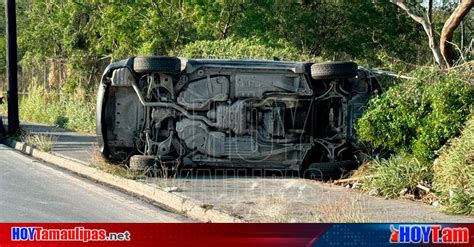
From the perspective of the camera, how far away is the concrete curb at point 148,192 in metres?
10.3

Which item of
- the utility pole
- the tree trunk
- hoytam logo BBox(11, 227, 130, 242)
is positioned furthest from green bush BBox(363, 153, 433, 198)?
the utility pole

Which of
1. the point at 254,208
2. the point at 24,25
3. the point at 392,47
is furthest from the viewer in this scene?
the point at 24,25

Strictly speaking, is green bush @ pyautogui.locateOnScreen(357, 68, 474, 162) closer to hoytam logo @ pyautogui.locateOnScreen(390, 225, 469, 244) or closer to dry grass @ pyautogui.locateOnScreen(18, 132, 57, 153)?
hoytam logo @ pyautogui.locateOnScreen(390, 225, 469, 244)

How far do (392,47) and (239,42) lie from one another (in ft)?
24.5

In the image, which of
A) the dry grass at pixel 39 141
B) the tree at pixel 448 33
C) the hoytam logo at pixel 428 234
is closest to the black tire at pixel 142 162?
the tree at pixel 448 33

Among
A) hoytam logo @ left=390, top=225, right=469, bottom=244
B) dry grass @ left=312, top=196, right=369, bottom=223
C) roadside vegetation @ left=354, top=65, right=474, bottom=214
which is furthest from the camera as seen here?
roadside vegetation @ left=354, top=65, right=474, bottom=214

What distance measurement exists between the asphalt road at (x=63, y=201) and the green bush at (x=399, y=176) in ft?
10.5

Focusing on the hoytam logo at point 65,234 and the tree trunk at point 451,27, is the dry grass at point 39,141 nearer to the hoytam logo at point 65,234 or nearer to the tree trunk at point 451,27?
the tree trunk at point 451,27

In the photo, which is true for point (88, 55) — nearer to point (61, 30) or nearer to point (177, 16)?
point (61, 30)

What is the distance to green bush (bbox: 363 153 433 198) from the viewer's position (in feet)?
37.7

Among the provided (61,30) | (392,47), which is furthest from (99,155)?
(61,30)

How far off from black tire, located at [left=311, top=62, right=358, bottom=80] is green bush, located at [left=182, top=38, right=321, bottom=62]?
16.2ft

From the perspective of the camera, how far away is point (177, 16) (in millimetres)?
24828

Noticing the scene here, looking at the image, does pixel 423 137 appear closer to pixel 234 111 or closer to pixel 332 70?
pixel 332 70
